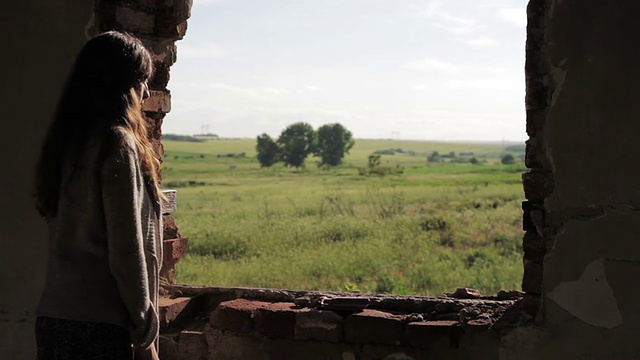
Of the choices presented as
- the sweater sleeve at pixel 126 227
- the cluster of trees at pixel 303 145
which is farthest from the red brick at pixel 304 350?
the cluster of trees at pixel 303 145

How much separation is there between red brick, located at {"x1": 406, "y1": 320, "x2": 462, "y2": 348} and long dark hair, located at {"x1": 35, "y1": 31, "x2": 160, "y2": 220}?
1.65 meters

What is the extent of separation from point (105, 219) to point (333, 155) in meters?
63.4

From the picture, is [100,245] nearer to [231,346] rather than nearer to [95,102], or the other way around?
[95,102]

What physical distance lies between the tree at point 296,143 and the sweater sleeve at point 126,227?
178 feet

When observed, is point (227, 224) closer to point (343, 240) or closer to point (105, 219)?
point (343, 240)

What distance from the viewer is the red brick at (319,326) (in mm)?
3418

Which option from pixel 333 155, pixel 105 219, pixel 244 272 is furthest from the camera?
pixel 333 155

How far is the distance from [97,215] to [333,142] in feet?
214

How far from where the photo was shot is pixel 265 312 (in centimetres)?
352

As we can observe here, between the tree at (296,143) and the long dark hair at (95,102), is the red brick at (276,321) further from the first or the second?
the tree at (296,143)

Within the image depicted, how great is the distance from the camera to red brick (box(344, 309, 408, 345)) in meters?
3.29

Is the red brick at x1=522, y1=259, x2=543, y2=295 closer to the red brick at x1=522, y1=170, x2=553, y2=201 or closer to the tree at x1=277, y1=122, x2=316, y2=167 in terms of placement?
the red brick at x1=522, y1=170, x2=553, y2=201

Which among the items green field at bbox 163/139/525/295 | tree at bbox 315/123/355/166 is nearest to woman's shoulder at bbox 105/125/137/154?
green field at bbox 163/139/525/295

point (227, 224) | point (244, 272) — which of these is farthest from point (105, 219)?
point (227, 224)
